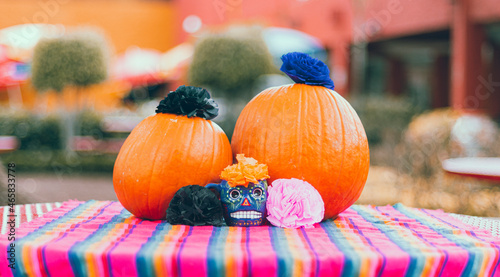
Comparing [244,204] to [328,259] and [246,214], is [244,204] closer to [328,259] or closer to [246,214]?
[246,214]

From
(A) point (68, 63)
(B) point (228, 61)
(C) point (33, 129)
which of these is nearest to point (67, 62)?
(A) point (68, 63)

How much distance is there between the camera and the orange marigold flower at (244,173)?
1776mm

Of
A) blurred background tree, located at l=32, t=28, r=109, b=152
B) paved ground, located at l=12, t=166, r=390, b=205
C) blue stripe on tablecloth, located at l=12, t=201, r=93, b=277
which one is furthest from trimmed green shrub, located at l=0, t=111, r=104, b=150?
blue stripe on tablecloth, located at l=12, t=201, r=93, b=277

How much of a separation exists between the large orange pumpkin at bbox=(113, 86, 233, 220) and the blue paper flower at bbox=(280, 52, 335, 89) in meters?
→ 0.39

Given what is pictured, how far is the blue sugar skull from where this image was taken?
1.77m

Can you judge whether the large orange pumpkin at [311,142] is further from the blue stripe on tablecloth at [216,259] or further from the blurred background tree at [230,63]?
the blurred background tree at [230,63]

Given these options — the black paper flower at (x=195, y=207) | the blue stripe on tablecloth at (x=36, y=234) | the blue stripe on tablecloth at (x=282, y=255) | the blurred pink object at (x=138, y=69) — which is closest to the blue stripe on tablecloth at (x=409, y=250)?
the blue stripe on tablecloth at (x=282, y=255)

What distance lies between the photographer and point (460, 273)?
4.78 feet

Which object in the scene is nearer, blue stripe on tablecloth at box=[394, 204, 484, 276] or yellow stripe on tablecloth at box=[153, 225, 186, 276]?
yellow stripe on tablecloth at box=[153, 225, 186, 276]

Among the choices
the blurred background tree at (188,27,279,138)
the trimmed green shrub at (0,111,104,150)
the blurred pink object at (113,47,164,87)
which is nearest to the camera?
the blurred background tree at (188,27,279,138)

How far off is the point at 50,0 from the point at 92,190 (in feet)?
46.5

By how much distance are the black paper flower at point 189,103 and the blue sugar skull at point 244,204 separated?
35cm

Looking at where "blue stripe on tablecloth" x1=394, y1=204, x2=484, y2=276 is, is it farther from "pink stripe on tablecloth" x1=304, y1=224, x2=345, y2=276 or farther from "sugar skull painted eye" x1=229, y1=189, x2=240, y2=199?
"sugar skull painted eye" x1=229, y1=189, x2=240, y2=199

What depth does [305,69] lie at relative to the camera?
2.06 m
